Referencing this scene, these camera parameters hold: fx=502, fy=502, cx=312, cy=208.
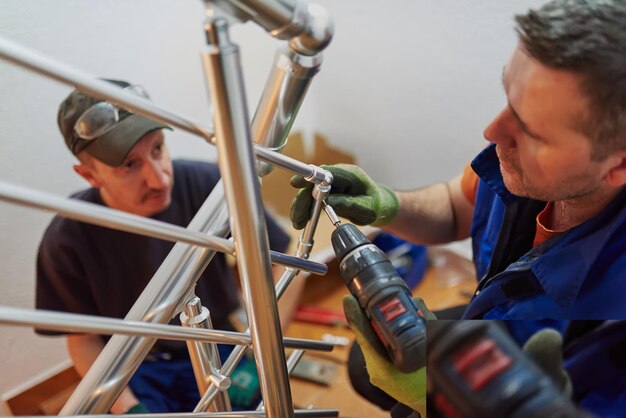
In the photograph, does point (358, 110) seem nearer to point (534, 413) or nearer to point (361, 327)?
point (361, 327)

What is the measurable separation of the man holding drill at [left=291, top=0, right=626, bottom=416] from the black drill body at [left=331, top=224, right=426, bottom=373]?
0.09ft

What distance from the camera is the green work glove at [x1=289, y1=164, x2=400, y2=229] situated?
529 millimetres

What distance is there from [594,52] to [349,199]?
268 mm

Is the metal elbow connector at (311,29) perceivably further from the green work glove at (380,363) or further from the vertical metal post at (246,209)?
the green work glove at (380,363)

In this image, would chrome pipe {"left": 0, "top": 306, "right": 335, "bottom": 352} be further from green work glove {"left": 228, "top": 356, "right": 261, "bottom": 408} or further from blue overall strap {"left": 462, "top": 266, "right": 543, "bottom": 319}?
green work glove {"left": 228, "top": 356, "right": 261, "bottom": 408}

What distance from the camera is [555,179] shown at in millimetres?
451

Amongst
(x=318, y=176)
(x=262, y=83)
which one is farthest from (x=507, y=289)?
(x=262, y=83)

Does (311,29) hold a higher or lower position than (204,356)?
higher

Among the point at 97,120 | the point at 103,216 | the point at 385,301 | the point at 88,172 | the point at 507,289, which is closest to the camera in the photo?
the point at 103,216

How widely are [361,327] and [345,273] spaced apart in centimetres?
5

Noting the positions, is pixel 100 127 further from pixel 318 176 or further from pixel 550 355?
pixel 550 355

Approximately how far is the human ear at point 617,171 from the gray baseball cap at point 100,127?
2.29ft

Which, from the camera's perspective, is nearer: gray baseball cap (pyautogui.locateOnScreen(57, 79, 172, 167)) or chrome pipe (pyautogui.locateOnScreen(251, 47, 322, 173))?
chrome pipe (pyautogui.locateOnScreen(251, 47, 322, 173))

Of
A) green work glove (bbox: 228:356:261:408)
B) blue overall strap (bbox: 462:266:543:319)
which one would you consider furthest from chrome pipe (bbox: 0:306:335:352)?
green work glove (bbox: 228:356:261:408)
